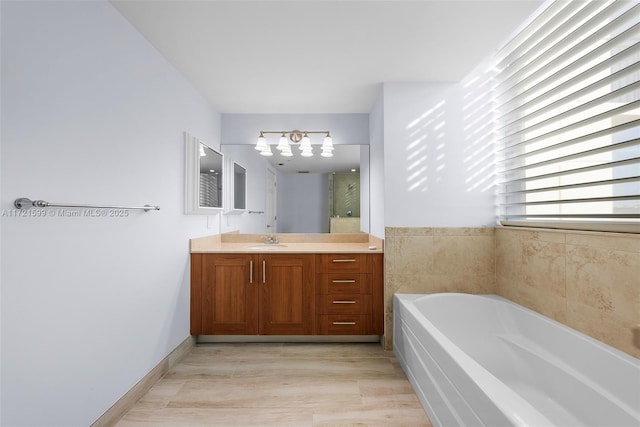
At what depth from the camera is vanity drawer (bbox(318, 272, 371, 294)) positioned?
267cm

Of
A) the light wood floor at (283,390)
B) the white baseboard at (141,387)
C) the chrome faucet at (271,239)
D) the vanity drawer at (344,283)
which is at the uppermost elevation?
the chrome faucet at (271,239)

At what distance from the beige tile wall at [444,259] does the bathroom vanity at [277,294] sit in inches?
10.4

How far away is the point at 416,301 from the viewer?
2.31 metres

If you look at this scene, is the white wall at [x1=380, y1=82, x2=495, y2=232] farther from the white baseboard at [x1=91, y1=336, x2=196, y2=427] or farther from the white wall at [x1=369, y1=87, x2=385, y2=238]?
the white baseboard at [x1=91, y1=336, x2=196, y2=427]

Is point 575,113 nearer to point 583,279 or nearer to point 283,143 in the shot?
point 583,279

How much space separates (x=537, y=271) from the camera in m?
2.00

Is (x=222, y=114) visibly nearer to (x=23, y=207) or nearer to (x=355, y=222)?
(x=355, y=222)

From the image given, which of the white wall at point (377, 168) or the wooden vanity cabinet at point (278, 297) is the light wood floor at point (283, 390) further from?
the white wall at point (377, 168)

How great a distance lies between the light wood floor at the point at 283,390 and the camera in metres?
1.76

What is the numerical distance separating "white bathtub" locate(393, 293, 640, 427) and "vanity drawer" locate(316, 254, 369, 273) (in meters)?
0.40

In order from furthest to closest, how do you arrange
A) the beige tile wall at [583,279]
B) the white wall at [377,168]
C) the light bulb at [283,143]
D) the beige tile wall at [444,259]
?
1. the light bulb at [283,143]
2. the white wall at [377,168]
3. the beige tile wall at [444,259]
4. the beige tile wall at [583,279]

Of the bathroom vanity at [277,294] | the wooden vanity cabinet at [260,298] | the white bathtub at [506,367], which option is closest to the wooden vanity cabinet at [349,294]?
the bathroom vanity at [277,294]

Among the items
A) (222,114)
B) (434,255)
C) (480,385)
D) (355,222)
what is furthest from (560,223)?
(222,114)

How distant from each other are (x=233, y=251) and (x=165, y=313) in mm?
707
